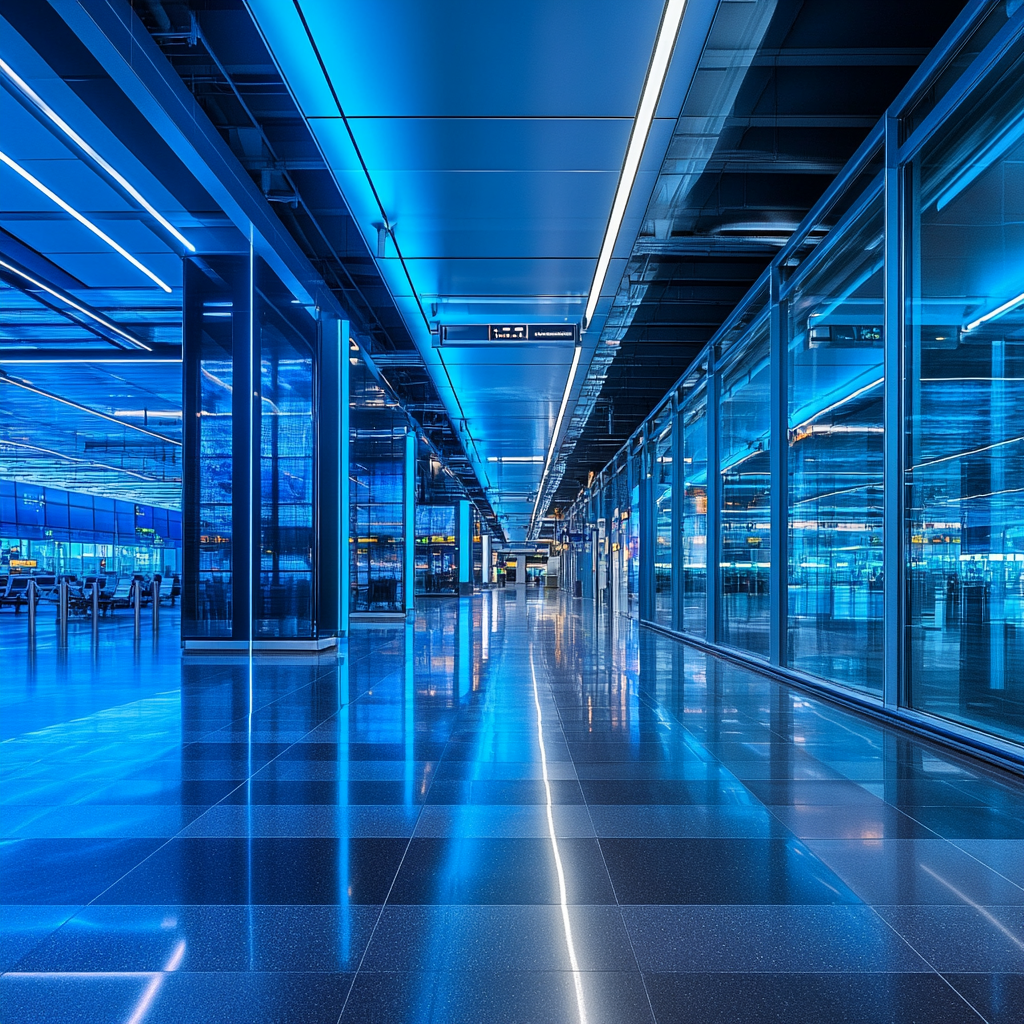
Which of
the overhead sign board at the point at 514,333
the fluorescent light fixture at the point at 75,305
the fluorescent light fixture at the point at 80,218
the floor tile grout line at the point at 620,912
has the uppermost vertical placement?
the fluorescent light fixture at the point at 80,218

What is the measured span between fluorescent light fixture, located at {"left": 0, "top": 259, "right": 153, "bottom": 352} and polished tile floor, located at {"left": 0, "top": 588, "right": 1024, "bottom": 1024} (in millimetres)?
6602

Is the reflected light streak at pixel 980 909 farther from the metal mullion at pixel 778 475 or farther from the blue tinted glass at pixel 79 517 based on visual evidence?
the blue tinted glass at pixel 79 517

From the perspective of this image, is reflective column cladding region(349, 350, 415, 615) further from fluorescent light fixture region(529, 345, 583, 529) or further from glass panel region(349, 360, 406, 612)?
fluorescent light fixture region(529, 345, 583, 529)

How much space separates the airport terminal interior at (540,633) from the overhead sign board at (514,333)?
1.5 inches

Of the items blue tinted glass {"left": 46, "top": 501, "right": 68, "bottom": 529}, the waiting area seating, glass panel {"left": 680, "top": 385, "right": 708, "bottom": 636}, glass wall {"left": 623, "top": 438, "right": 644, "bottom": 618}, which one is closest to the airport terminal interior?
glass panel {"left": 680, "top": 385, "right": 708, "bottom": 636}

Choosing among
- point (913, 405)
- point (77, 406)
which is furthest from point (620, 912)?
point (77, 406)

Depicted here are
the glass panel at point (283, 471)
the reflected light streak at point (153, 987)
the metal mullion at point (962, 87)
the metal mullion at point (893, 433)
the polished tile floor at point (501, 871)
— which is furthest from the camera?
the glass panel at point (283, 471)

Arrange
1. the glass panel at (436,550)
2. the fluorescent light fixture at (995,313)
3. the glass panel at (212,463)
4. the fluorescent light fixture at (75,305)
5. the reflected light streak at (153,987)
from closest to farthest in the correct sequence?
the reflected light streak at (153,987), the fluorescent light fixture at (995,313), the fluorescent light fixture at (75,305), the glass panel at (212,463), the glass panel at (436,550)

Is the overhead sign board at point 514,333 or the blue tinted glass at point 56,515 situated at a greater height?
the overhead sign board at point 514,333

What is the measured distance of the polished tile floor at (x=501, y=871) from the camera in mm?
2371

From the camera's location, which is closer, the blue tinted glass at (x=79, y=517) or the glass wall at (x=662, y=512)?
the glass wall at (x=662, y=512)

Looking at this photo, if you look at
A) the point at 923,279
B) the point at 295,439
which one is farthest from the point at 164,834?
the point at 295,439

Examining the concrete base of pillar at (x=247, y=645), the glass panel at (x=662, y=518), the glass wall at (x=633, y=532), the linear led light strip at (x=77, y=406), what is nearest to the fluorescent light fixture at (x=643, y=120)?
the concrete base of pillar at (x=247, y=645)

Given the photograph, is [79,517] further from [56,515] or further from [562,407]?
[562,407]
